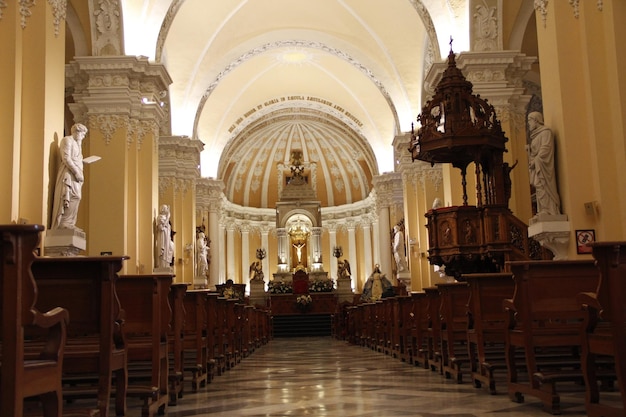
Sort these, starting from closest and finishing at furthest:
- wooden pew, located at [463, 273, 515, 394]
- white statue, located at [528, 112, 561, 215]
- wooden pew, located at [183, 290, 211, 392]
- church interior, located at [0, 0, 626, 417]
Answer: church interior, located at [0, 0, 626, 417], wooden pew, located at [463, 273, 515, 394], wooden pew, located at [183, 290, 211, 392], white statue, located at [528, 112, 561, 215]

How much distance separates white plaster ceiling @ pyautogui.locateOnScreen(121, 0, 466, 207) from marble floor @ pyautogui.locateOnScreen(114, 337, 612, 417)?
838cm

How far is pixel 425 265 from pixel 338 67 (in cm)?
897

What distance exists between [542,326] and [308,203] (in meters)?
26.8

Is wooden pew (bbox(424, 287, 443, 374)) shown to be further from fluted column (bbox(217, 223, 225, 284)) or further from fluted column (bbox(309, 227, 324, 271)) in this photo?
fluted column (bbox(309, 227, 324, 271))

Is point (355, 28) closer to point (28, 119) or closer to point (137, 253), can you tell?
point (137, 253)

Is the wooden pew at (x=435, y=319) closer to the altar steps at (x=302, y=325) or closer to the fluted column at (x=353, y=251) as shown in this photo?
the altar steps at (x=302, y=325)

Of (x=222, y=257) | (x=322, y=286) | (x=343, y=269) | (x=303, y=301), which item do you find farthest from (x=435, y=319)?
(x=343, y=269)

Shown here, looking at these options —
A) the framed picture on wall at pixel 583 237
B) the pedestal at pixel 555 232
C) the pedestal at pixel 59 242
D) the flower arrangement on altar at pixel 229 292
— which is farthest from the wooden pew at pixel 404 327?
the flower arrangement on altar at pixel 229 292

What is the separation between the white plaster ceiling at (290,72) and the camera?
19.1 m

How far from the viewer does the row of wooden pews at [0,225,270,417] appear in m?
3.18

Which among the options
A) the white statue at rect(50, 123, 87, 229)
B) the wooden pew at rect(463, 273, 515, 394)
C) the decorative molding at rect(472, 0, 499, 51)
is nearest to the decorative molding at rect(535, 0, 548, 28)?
the wooden pew at rect(463, 273, 515, 394)

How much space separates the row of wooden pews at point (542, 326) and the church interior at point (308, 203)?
0.8 inches

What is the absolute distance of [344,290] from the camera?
3123 cm

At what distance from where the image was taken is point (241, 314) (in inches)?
557
